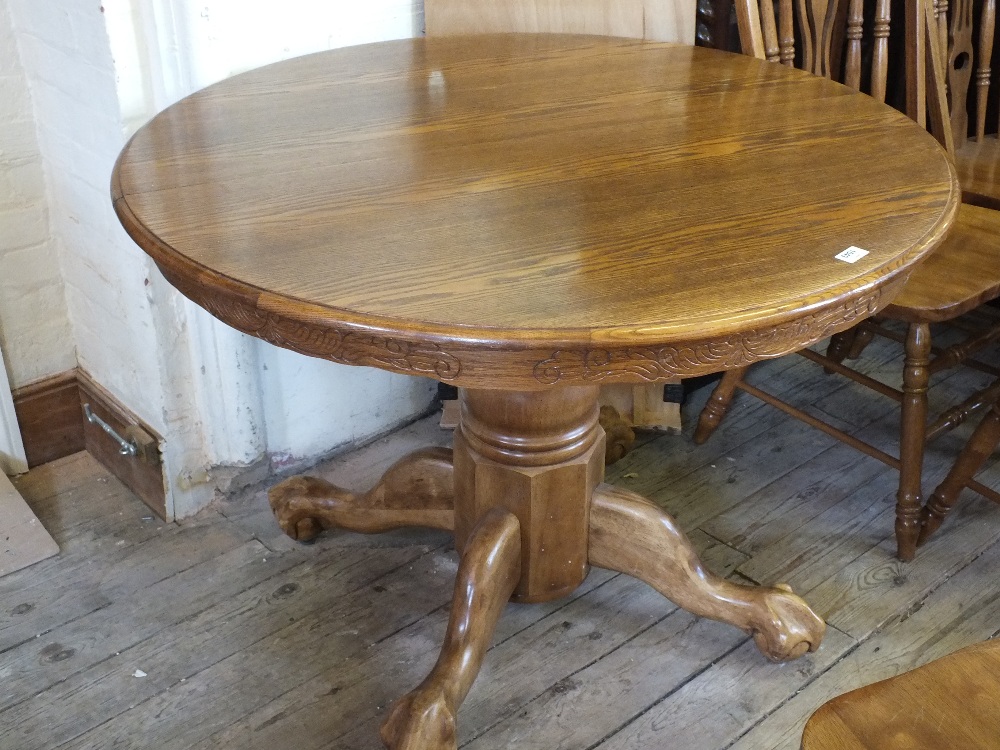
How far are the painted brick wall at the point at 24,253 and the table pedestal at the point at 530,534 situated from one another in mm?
759

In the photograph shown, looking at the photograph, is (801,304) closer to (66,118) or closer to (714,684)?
(714,684)

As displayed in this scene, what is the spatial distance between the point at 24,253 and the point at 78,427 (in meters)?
0.38

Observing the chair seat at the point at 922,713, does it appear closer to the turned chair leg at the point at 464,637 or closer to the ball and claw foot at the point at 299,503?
the turned chair leg at the point at 464,637

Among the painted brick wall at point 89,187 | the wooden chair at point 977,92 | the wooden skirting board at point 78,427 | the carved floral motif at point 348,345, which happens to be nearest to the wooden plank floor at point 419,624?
the wooden skirting board at point 78,427

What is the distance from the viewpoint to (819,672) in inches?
64.4

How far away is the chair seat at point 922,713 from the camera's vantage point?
86 cm

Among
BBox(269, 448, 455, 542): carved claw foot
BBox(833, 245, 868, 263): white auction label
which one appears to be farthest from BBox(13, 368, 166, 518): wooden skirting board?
BBox(833, 245, 868, 263): white auction label

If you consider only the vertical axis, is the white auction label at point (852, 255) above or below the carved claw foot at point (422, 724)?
above

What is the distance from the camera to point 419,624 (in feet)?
5.63

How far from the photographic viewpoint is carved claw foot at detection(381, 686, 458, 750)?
1.38 meters

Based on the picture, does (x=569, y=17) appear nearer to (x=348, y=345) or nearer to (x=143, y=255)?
(x=143, y=255)

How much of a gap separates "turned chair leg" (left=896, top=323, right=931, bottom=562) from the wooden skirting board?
51.9 inches

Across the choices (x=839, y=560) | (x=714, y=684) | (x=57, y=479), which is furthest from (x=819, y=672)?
(x=57, y=479)

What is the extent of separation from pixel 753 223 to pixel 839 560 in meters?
0.95
